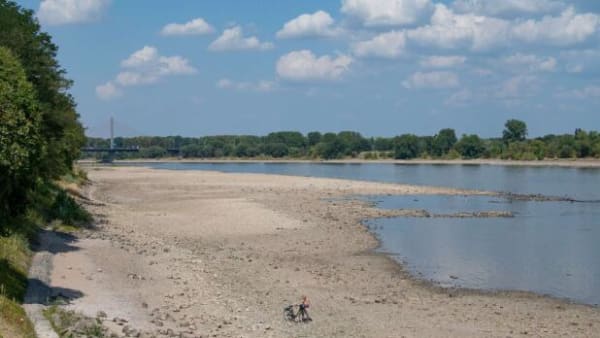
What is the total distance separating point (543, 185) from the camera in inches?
3575

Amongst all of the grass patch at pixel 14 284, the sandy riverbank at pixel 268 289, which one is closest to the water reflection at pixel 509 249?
the sandy riverbank at pixel 268 289

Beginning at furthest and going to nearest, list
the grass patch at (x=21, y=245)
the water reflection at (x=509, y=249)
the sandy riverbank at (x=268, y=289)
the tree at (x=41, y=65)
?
1. the tree at (x=41, y=65)
2. the water reflection at (x=509, y=249)
3. the sandy riverbank at (x=268, y=289)
4. the grass patch at (x=21, y=245)

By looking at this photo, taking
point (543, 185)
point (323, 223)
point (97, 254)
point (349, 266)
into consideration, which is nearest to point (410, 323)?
point (349, 266)

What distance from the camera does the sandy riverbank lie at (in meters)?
18.4

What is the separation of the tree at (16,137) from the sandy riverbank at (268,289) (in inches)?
120

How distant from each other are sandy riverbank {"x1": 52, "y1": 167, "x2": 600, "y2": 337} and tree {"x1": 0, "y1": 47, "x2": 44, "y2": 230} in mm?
3039

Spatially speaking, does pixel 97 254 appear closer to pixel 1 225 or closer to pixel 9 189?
pixel 1 225

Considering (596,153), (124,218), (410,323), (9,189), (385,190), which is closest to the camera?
(9,189)

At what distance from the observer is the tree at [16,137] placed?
1570 centimetres

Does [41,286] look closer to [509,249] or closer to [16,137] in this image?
[16,137]

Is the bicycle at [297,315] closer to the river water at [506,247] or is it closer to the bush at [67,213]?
the river water at [506,247]

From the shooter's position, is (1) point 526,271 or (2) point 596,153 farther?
(2) point 596,153

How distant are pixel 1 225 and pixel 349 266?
13.8m

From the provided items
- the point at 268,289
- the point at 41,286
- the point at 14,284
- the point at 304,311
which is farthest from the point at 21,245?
the point at 304,311
